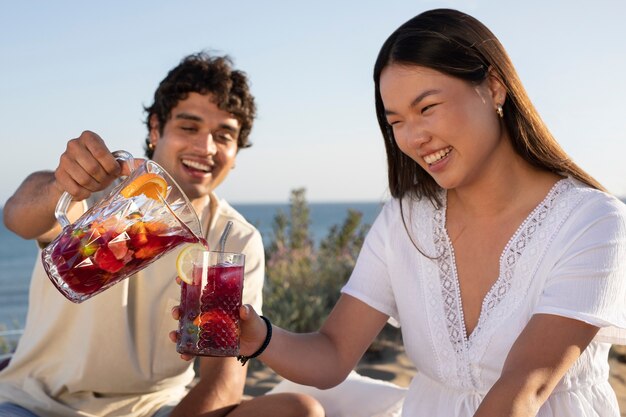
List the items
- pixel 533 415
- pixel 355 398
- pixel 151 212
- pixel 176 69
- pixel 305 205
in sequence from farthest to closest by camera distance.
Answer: pixel 305 205, pixel 176 69, pixel 355 398, pixel 533 415, pixel 151 212

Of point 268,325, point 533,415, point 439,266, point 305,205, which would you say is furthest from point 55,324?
point 305,205

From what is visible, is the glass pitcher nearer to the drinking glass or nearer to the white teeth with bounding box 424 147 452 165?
the drinking glass

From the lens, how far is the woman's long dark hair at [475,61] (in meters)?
2.59

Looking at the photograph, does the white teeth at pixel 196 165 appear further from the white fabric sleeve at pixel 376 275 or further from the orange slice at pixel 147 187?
the orange slice at pixel 147 187

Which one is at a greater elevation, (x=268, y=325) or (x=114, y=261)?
(x=114, y=261)

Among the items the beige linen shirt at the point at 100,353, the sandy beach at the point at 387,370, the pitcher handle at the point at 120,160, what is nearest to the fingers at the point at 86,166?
the pitcher handle at the point at 120,160

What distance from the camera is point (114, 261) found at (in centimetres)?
216

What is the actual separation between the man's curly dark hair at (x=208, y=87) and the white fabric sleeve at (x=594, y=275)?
6.15ft

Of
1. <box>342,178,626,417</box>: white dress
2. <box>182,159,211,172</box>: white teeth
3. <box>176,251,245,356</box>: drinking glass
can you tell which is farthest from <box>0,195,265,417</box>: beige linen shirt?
<box>176,251,245,356</box>: drinking glass

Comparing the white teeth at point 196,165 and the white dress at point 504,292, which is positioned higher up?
the white teeth at point 196,165

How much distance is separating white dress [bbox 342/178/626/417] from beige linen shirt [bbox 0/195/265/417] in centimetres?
93

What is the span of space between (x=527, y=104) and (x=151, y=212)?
140 centimetres

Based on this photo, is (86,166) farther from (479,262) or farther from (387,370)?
(387,370)

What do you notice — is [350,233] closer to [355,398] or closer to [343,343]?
[355,398]
